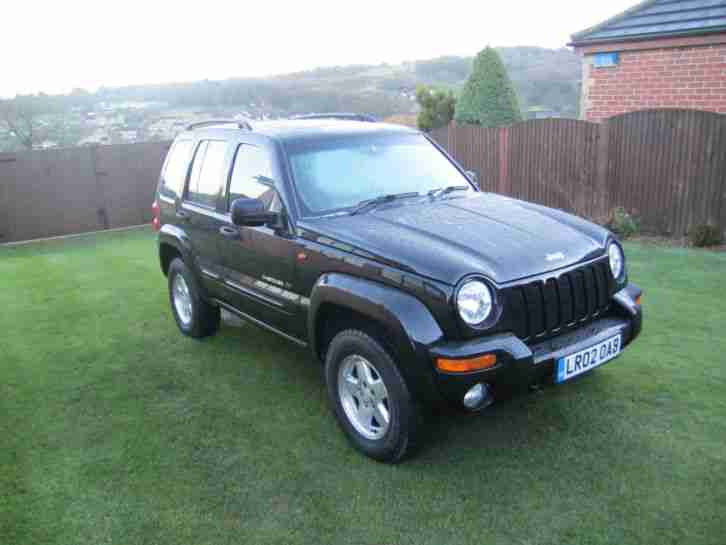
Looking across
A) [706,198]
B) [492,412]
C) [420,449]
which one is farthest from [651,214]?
[420,449]

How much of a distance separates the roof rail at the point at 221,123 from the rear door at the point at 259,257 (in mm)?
271

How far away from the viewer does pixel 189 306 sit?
604cm

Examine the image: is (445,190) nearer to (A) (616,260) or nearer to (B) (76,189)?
(A) (616,260)

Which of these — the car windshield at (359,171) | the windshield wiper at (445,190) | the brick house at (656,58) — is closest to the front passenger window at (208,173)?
the car windshield at (359,171)

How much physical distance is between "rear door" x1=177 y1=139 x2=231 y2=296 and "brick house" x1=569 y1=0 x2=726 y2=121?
29.7 ft

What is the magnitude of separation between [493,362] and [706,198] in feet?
24.0

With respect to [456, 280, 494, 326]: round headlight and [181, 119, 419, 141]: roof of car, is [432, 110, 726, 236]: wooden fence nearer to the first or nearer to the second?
[181, 119, 419, 141]: roof of car

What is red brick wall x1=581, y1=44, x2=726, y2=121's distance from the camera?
1058 centimetres

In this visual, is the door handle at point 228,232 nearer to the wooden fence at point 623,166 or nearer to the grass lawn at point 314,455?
the grass lawn at point 314,455

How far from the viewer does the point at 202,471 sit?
12.4ft

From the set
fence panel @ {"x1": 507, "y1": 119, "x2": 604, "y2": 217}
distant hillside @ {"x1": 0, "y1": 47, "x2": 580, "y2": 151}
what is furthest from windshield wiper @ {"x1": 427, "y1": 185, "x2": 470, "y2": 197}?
fence panel @ {"x1": 507, "y1": 119, "x2": 604, "y2": 217}

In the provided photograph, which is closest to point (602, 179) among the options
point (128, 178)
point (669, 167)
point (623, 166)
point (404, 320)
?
point (623, 166)

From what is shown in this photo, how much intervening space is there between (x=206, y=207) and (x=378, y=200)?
5.41ft

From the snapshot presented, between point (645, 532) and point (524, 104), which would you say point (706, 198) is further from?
point (524, 104)
